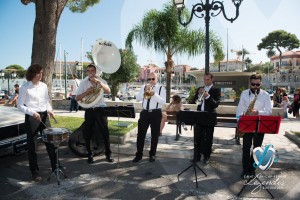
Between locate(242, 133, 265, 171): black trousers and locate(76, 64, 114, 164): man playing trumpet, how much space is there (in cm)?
269

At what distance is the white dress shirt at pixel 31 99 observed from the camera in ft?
14.5

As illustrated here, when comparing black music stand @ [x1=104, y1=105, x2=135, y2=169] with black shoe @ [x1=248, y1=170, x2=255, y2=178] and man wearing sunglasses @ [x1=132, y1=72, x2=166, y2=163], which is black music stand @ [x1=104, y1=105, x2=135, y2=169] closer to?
man wearing sunglasses @ [x1=132, y1=72, x2=166, y2=163]

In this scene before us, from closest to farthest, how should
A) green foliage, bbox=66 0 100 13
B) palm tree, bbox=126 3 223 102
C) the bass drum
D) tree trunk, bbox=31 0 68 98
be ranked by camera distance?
the bass drum
tree trunk, bbox=31 0 68 98
green foliage, bbox=66 0 100 13
palm tree, bbox=126 3 223 102

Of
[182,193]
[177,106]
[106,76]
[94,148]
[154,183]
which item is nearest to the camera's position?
[182,193]

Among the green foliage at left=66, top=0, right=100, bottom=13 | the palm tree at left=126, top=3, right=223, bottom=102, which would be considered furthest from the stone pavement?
Answer: the palm tree at left=126, top=3, right=223, bottom=102

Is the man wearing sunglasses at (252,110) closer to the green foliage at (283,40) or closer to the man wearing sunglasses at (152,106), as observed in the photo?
the man wearing sunglasses at (152,106)

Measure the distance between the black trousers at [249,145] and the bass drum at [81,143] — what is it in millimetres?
3098

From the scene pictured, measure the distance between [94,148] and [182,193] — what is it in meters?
2.64

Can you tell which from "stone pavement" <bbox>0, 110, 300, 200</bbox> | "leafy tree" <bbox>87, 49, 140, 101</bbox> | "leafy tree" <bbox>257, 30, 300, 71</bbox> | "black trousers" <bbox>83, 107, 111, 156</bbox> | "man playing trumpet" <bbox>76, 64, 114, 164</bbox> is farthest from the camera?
"leafy tree" <bbox>257, 30, 300, 71</bbox>

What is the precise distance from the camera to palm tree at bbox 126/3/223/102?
51.5 feet

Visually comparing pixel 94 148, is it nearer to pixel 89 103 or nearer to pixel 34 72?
pixel 89 103

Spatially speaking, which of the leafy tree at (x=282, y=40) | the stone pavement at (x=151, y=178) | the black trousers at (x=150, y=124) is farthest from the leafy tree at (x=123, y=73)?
the leafy tree at (x=282, y=40)

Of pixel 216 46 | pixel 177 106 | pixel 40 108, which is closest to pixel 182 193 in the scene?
pixel 40 108

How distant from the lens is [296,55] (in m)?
101
